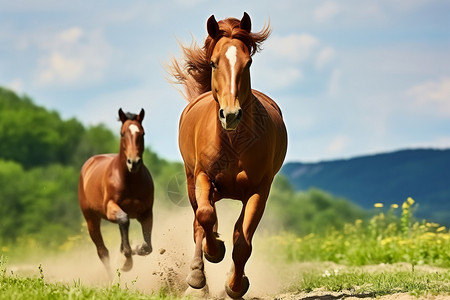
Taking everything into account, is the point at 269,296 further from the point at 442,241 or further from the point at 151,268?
the point at 442,241

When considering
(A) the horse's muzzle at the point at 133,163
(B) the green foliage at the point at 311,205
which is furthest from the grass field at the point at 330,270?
(B) the green foliage at the point at 311,205

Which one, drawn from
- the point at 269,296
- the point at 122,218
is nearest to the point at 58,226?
the point at 122,218

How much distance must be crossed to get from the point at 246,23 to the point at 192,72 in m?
2.07

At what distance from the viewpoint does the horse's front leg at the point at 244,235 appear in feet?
20.6

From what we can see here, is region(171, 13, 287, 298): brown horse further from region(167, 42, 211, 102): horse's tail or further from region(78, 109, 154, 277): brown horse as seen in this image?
region(78, 109, 154, 277): brown horse

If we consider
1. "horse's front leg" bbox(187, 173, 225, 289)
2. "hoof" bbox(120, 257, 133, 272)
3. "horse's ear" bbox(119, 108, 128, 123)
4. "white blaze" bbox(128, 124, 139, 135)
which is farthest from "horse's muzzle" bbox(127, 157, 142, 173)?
"horse's front leg" bbox(187, 173, 225, 289)

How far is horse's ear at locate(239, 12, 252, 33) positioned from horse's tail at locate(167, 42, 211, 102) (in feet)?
4.96

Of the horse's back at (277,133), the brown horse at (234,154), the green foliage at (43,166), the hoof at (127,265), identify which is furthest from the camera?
the green foliage at (43,166)

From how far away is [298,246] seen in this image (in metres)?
14.3

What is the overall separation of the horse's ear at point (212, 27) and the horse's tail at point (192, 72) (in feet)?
4.93

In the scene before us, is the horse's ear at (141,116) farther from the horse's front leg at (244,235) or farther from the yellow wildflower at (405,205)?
the yellow wildflower at (405,205)

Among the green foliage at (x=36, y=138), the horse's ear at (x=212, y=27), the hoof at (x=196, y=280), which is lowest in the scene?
the hoof at (x=196, y=280)

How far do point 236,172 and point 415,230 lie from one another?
8.27 m

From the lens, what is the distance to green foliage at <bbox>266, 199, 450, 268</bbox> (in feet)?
38.8
